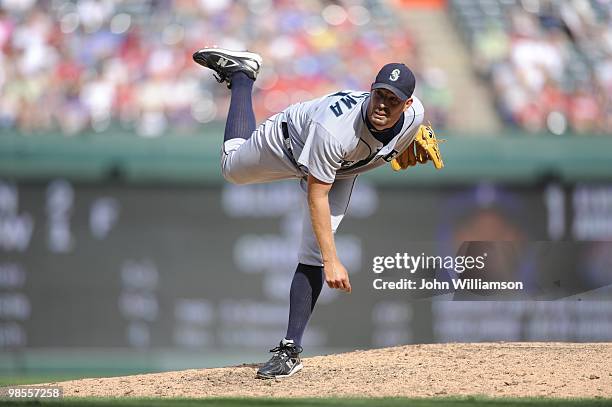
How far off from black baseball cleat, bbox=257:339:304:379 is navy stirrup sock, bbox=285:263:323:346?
1.6 inches

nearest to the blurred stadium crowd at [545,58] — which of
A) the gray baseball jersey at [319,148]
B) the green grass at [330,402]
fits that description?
the gray baseball jersey at [319,148]

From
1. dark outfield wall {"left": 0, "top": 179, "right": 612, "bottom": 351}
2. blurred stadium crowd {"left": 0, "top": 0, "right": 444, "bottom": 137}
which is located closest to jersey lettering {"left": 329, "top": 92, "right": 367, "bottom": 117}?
dark outfield wall {"left": 0, "top": 179, "right": 612, "bottom": 351}

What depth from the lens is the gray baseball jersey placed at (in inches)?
163

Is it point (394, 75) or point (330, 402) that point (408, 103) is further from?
point (330, 402)

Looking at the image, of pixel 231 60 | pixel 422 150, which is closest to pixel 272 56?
pixel 231 60

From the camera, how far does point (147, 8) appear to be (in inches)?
391

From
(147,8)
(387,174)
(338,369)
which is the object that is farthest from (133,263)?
(147,8)

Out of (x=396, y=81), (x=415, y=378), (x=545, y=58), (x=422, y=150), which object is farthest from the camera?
(x=545, y=58)

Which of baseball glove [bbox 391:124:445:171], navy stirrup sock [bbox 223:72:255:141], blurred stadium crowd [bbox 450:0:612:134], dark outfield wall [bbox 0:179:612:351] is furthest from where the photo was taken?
blurred stadium crowd [bbox 450:0:612:134]

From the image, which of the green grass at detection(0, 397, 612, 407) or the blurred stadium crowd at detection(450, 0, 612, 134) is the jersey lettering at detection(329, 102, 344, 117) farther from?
the blurred stadium crowd at detection(450, 0, 612, 134)

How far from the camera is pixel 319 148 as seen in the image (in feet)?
13.5

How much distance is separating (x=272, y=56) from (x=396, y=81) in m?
5.49

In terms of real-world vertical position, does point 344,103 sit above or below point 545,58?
below

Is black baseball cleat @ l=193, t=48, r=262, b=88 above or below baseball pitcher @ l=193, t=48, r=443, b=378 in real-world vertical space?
above
